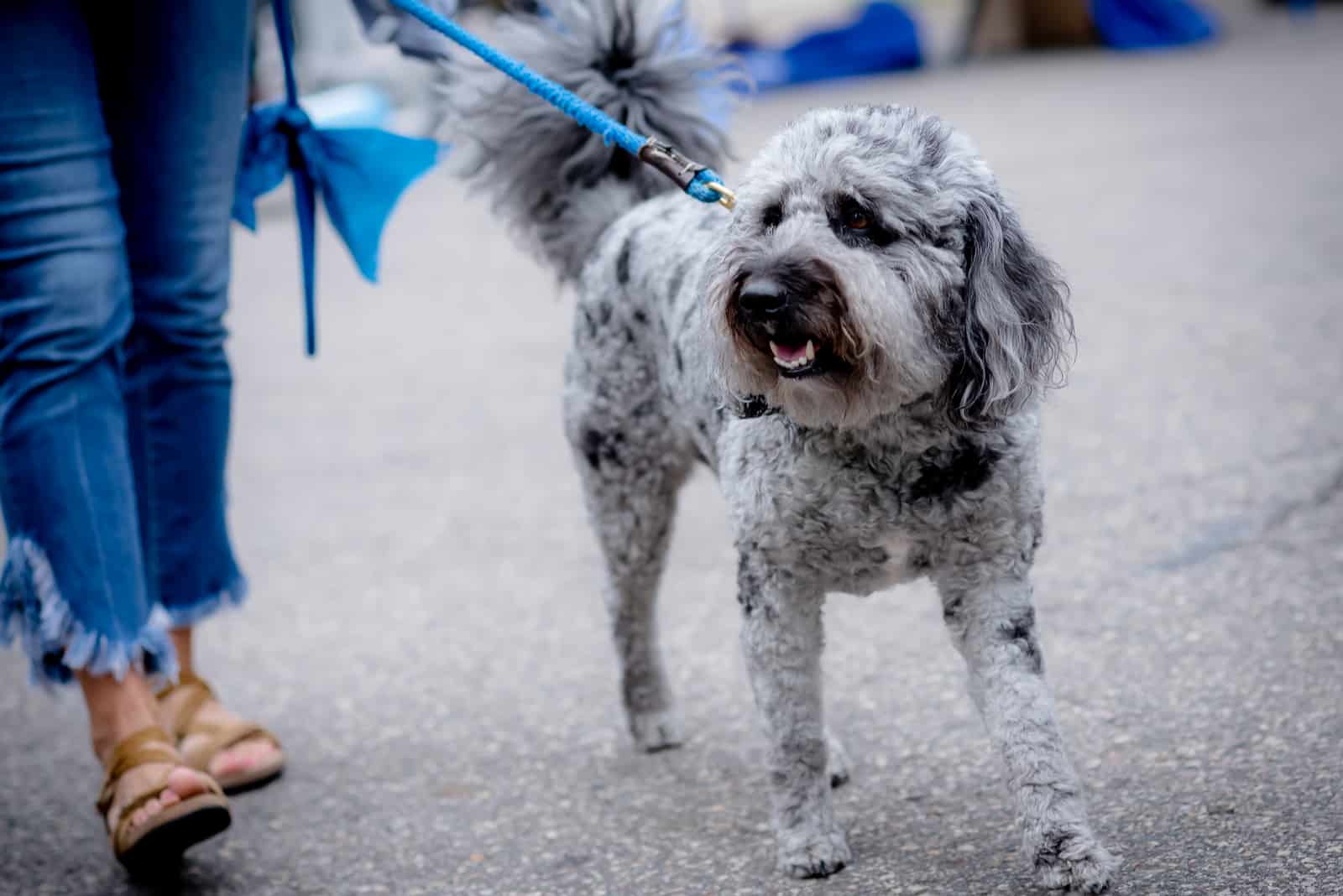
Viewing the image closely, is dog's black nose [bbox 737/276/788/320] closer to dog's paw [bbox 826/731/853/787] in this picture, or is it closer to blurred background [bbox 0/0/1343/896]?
blurred background [bbox 0/0/1343/896]

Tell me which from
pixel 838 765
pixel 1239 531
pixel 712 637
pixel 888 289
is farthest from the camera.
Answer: pixel 1239 531

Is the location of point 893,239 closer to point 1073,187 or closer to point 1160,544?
point 1160,544

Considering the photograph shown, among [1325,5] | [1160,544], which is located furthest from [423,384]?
[1325,5]

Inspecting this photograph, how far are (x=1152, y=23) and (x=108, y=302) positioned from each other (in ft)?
47.6

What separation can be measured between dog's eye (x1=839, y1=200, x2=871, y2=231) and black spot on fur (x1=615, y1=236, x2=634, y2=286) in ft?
2.71

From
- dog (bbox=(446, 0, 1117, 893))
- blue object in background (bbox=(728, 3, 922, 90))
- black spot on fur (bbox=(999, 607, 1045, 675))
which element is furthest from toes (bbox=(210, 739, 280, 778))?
blue object in background (bbox=(728, 3, 922, 90))

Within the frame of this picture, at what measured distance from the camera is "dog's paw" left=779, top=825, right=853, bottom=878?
272 centimetres

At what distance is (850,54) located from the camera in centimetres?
1565

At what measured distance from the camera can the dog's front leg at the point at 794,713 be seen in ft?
8.89

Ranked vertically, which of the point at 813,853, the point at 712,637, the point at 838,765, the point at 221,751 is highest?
the point at 813,853

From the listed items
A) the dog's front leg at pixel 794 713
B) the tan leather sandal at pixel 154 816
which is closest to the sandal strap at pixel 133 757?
the tan leather sandal at pixel 154 816

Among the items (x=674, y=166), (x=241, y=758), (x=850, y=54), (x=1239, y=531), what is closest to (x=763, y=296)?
(x=674, y=166)

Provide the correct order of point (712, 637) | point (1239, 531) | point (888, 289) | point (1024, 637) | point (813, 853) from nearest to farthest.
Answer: point (888, 289)
point (1024, 637)
point (813, 853)
point (712, 637)
point (1239, 531)

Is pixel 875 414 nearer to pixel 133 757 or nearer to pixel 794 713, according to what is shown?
pixel 794 713
